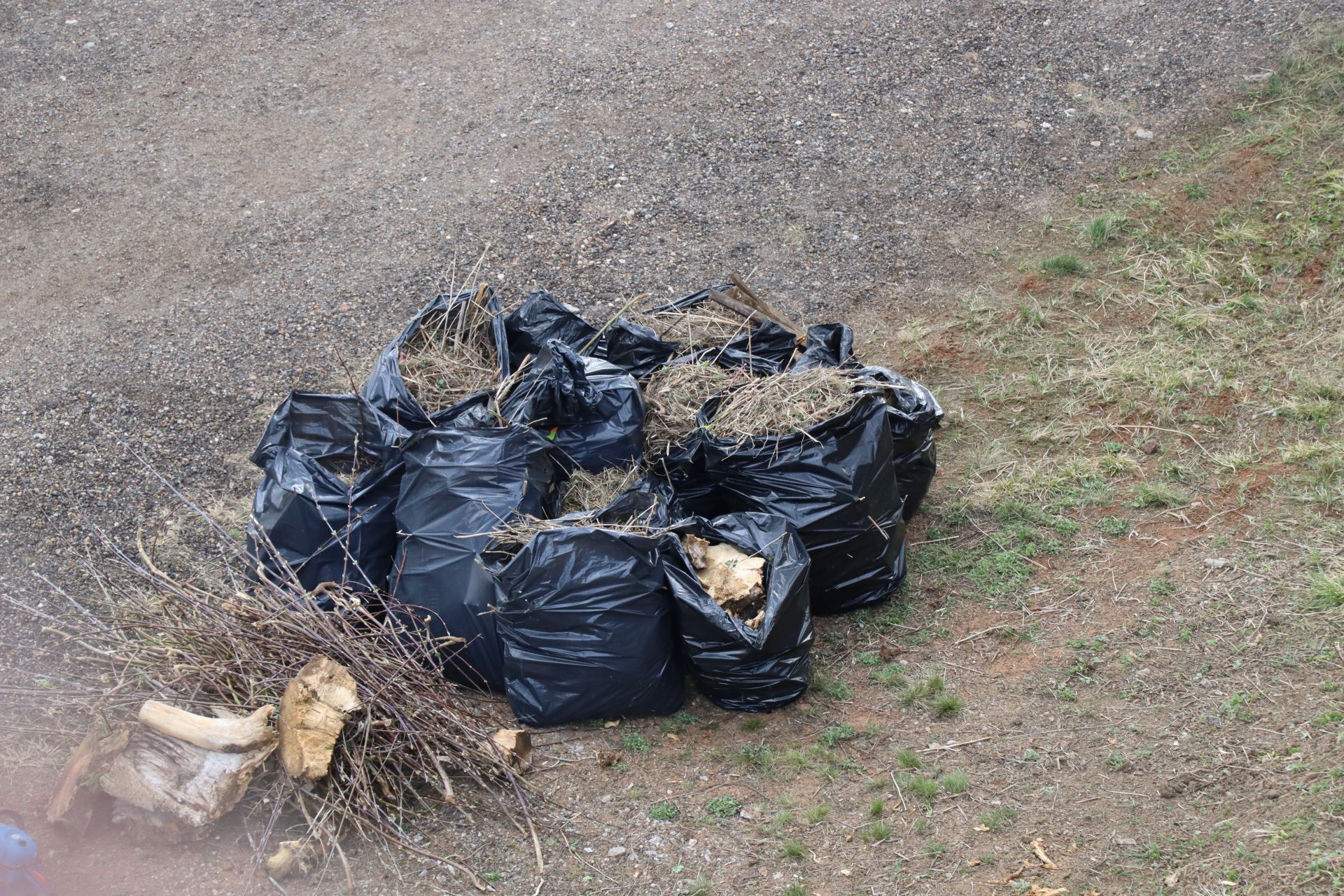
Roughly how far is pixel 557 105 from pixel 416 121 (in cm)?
86

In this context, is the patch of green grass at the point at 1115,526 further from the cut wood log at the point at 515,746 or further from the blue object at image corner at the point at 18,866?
the blue object at image corner at the point at 18,866

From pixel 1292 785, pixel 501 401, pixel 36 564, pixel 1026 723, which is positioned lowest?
pixel 36 564

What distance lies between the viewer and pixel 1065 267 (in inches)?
203

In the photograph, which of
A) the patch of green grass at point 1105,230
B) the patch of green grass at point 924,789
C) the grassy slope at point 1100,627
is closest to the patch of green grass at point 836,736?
the grassy slope at point 1100,627

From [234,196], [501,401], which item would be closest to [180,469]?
[501,401]

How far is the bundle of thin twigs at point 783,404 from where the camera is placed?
340 cm

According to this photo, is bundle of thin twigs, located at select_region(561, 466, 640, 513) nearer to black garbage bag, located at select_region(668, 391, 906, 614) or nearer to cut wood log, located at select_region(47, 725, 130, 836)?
black garbage bag, located at select_region(668, 391, 906, 614)

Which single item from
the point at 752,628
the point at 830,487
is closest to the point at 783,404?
the point at 830,487

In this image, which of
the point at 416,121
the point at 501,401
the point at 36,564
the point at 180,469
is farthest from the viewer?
the point at 416,121

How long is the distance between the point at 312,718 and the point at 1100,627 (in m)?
2.34

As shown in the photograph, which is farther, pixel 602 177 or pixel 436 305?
pixel 602 177

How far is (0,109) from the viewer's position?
21.5 feet

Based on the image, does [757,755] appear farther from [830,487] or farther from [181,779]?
[181,779]

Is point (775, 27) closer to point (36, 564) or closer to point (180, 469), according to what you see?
point (180, 469)
